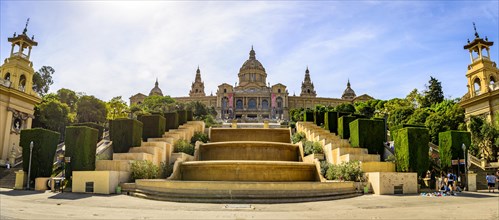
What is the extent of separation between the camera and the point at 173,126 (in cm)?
3344

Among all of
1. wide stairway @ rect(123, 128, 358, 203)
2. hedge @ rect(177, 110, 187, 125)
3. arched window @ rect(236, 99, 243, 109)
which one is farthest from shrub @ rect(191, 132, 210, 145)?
arched window @ rect(236, 99, 243, 109)

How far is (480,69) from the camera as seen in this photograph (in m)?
42.2

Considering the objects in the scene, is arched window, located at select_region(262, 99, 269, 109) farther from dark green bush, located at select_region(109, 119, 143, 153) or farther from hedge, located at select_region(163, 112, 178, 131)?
dark green bush, located at select_region(109, 119, 143, 153)

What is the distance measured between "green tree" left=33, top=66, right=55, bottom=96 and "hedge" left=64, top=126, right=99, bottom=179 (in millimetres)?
54144

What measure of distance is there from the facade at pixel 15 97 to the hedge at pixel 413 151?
29.7 metres

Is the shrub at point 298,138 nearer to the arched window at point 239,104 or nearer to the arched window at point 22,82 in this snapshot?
the arched window at point 22,82

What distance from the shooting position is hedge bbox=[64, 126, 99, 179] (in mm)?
19953

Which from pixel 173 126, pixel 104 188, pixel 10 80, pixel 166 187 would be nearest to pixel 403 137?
pixel 166 187

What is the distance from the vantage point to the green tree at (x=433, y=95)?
67875mm

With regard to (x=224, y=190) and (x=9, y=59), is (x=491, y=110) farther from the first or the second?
(x=9, y=59)

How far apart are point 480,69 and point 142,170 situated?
39.8 m

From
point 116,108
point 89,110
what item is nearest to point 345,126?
point 89,110

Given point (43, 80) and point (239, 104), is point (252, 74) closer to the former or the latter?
point (239, 104)

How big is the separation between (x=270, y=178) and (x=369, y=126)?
8818mm
